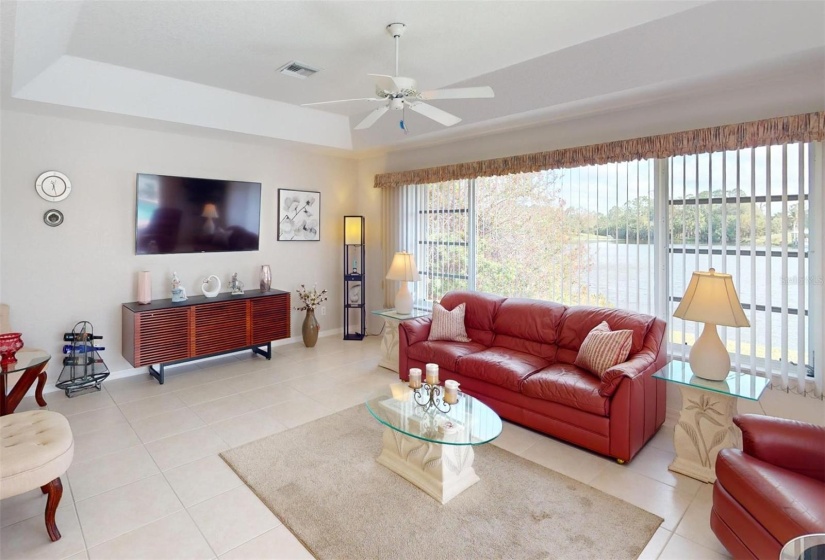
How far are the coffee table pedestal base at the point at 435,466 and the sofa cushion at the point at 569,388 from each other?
0.82 metres

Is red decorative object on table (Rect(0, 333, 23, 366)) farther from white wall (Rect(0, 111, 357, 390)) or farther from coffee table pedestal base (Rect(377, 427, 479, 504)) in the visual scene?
coffee table pedestal base (Rect(377, 427, 479, 504))

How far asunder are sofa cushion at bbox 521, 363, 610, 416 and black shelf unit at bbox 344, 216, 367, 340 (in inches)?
136

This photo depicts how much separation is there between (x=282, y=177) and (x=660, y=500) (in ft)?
17.4

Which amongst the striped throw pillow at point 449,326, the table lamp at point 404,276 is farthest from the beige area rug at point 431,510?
the table lamp at point 404,276

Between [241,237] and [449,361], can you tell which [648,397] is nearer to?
[449,361]

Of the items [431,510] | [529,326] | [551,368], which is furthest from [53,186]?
[551,368]

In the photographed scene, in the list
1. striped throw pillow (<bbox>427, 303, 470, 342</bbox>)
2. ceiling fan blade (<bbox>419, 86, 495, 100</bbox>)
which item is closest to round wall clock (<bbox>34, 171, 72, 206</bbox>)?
ceiling fan blade (<bbox>419, 86, 495, 100</bbox>)

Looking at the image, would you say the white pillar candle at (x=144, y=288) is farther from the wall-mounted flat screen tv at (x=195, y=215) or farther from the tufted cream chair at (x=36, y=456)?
the tufted cream chair at (x=36, y=456)

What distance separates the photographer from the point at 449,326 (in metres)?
4.36

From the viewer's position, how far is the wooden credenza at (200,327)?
168 inches

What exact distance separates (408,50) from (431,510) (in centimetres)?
328

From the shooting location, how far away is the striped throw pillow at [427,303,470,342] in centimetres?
435

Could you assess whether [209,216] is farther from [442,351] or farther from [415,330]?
[442,351]

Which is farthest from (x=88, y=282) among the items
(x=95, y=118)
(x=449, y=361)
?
(x=449, y=361)
